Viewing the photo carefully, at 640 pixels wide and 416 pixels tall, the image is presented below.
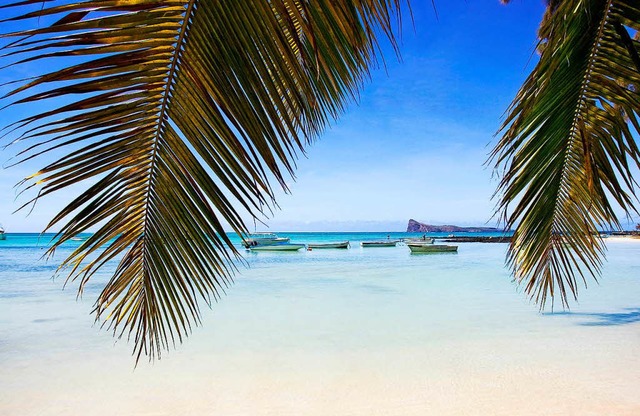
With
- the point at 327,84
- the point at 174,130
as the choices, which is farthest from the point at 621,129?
the point at 174,130

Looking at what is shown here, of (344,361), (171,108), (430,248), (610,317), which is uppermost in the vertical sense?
(171,108)

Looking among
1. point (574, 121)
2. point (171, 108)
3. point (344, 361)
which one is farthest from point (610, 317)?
point (171, 108)

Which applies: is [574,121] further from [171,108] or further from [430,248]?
[430,248]

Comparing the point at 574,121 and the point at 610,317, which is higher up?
the point at 574,121

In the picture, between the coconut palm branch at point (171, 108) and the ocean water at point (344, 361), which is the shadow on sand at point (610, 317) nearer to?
the ocean water at point (344, 361)

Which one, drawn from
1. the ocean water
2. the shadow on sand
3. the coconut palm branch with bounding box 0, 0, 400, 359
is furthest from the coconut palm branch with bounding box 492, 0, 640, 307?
the shadow on sand

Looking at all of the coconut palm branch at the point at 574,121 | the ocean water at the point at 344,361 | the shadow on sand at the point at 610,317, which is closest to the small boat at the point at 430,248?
the ocean water at the point at 344,361

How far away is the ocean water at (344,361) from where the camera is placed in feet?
15.9

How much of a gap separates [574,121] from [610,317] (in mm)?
9413

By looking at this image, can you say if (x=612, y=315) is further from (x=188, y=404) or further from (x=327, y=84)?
(x=327, y=84)

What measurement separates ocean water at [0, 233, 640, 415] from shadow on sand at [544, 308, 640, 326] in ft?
0.14

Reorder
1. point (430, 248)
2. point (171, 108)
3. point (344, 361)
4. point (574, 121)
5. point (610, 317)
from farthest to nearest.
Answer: point (430, 248) → point (610, 317) → point (344, 361) → point (574, 121) → point (171, 108)

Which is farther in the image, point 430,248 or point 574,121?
point 430,248

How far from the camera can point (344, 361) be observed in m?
6.30
